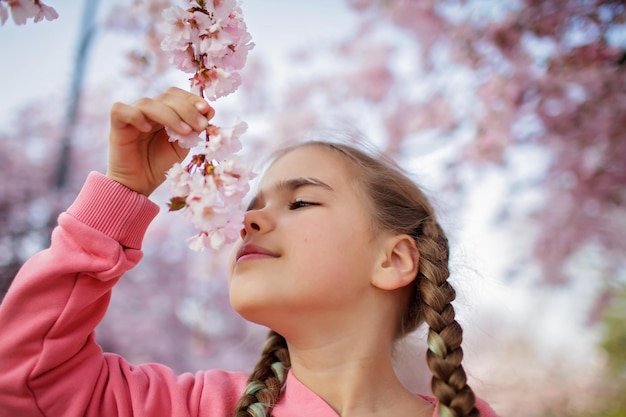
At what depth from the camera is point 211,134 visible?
0.89 m

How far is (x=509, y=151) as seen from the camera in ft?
9.64

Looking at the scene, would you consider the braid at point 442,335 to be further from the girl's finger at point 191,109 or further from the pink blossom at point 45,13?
the pink blossom at point 45,13

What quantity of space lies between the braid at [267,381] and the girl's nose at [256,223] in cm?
29

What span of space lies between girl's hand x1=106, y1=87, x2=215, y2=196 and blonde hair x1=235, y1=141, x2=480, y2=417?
33 centimetres

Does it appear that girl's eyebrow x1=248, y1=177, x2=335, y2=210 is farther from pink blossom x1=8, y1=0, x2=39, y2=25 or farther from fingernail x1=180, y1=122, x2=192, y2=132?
pink blossom x1=8, y1=0, x2=39, y2=25

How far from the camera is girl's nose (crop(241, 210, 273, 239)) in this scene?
1.12 metres

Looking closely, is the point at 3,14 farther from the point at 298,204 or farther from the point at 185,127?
the point at 298,204

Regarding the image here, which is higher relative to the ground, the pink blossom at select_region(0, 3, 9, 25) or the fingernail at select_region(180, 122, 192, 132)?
the fingernail at select_region(180, 122, 192, 132)

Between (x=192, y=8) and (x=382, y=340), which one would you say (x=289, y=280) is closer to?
(x=382, y=340)

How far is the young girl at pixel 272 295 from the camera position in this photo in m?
1.02

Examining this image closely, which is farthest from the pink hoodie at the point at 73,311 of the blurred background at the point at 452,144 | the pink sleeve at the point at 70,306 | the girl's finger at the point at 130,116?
the blurred background at the point at 452,144

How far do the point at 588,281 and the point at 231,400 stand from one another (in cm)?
252

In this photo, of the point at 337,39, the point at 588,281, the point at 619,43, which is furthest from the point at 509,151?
the point at 337,39

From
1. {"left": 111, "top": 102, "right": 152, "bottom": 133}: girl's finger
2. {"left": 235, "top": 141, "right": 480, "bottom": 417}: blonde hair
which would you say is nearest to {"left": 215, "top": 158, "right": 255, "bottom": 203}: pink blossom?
{"left": 111, "top": 102, "right": 152, "bottom": 133}: girl's finger
